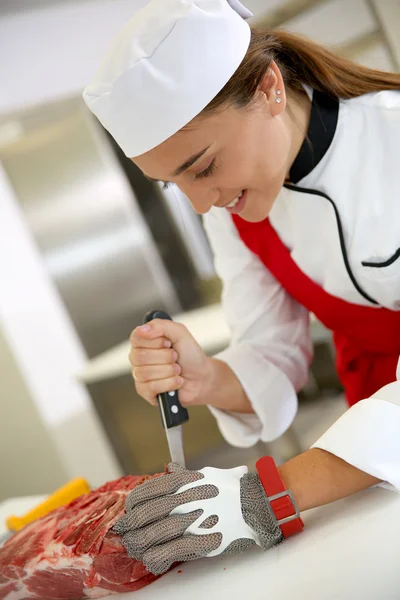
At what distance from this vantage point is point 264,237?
3.84ft

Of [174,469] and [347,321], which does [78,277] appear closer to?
[347,321]

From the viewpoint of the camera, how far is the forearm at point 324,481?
77 cm

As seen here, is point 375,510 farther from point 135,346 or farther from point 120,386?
point 120,386

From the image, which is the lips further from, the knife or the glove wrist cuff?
the glove wrist cuff

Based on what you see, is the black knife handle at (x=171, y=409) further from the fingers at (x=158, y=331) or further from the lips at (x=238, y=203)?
the lips at (x=238, y=203)

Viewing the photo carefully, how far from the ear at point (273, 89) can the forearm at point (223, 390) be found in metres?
0.43

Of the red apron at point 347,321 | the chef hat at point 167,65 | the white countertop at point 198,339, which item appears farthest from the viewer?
the white countertop at point 198,339

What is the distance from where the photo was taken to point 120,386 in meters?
2.61

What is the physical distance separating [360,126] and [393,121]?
5 cm

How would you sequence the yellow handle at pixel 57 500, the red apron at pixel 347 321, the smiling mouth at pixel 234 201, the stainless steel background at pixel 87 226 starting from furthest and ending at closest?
the stainless steel background at pixel 87 226, the yellow handle at pixel 57 500, the red apron at pixel 347 321, the smiling mouth at pixel 234 201

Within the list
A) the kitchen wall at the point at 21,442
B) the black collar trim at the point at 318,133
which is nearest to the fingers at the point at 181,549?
the black collar trim at the point at 318,133

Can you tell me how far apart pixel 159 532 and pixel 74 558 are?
13 centimetres

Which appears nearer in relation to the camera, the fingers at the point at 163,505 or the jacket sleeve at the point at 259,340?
the fingers at the point at 163,505

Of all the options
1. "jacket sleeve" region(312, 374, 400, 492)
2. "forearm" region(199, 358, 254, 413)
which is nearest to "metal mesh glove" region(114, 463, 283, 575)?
"jacket sleeve" region(312, 374, 400, 492)
